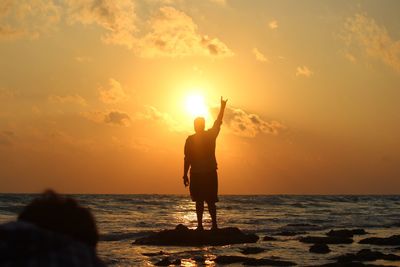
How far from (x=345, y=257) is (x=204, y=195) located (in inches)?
150

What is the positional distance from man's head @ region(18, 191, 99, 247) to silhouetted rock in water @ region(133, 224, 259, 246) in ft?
37.0

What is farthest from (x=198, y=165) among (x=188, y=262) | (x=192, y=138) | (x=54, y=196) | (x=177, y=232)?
(x=54, y=196)

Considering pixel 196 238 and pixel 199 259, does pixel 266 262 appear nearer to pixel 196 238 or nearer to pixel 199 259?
pixel 199 259

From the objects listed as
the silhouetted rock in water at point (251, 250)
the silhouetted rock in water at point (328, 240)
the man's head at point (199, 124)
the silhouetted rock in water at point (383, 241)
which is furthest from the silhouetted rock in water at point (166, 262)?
the silhouetted rock in water at point (383, 241)

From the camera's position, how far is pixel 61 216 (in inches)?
98.0

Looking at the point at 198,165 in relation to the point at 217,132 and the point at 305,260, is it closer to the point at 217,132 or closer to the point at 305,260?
the point at 217,132

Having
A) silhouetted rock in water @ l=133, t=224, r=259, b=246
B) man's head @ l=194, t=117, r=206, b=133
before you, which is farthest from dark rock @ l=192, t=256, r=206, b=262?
man's head @ l=194, t=117, r=206, b=133

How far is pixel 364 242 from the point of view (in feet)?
49.4

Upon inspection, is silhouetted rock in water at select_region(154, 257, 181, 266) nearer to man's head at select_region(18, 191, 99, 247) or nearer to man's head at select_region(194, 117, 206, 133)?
man's head at select_region(194, 117, 206, 133)

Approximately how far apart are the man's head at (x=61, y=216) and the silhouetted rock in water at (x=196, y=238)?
444 inches

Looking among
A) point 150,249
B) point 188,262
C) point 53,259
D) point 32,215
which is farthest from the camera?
point 150,249

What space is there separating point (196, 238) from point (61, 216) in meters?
11.5

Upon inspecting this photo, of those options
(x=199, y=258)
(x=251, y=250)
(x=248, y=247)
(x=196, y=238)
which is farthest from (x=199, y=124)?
(x=199, y=258)

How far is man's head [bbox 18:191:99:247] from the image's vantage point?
2.48 meters
